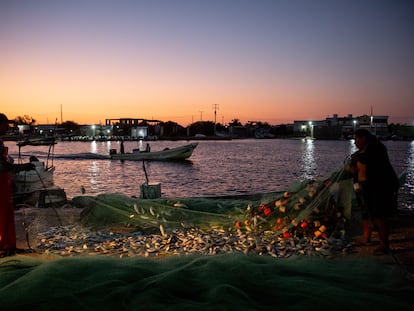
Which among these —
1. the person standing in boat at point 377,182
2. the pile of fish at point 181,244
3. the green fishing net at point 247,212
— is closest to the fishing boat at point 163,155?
the green fishing net at point 247,212

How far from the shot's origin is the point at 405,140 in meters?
124

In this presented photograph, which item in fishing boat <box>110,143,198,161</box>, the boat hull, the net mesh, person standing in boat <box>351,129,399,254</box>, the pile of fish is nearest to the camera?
person standing in boat <box>351,129,399,254</box>

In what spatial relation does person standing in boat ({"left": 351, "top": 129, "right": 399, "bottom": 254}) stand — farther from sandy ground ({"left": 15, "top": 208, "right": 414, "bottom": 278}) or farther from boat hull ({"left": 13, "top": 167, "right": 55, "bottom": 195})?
boat hull ({"left": 13, "top": 167, "right": 55, "bottom": 195})

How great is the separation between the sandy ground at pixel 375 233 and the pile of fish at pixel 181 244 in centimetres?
28

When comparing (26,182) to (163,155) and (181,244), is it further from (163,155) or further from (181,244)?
(163,155)

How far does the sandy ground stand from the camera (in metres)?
4.45

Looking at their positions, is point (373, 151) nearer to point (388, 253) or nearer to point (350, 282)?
point (388, 253)

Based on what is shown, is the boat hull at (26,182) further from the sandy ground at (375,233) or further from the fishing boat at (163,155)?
the fishing boat at (163,155)

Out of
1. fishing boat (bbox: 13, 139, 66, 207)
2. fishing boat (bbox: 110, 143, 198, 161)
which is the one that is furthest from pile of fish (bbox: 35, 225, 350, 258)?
fishing boat (bbox: 110, 143, 198, 161)

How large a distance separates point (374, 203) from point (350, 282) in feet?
5.65

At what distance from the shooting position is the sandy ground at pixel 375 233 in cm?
445

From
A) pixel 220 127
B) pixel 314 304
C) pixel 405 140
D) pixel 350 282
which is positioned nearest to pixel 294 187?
pixel 350 282

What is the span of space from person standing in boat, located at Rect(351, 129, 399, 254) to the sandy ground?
0.21 m

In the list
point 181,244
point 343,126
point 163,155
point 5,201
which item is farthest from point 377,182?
point 343,126
